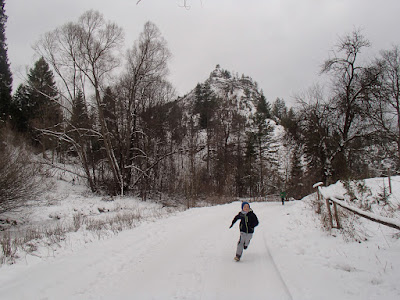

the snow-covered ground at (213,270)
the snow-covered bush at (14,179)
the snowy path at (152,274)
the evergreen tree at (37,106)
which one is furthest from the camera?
the evergreen tree at (37,106)

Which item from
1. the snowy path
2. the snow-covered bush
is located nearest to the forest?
the snow-covered bush

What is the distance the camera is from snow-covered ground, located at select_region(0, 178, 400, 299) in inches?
146

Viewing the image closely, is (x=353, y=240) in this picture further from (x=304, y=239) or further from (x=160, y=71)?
(x=160, y=71)

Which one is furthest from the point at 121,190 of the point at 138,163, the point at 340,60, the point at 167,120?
the point at 340,60

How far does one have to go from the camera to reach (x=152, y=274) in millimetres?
4625

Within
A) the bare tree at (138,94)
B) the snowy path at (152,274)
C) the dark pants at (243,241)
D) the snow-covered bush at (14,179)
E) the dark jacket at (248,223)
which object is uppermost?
the bare tree at (138,94)

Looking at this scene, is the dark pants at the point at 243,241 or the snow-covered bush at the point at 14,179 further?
the snow-covered bush at the point at 14,179

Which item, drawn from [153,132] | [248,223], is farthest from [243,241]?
[153,132]

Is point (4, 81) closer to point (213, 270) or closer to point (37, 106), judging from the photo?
point (37, 106)

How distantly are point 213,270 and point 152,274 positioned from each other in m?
1.26

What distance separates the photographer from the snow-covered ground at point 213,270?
146 inches

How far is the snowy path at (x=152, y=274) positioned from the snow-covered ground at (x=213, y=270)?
0.06 feet

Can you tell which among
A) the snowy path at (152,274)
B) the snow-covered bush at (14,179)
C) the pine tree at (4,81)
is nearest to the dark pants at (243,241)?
the snowy path at (152,274)

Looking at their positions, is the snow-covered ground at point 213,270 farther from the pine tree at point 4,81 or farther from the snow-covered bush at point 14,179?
the pine tree at point 4,81
